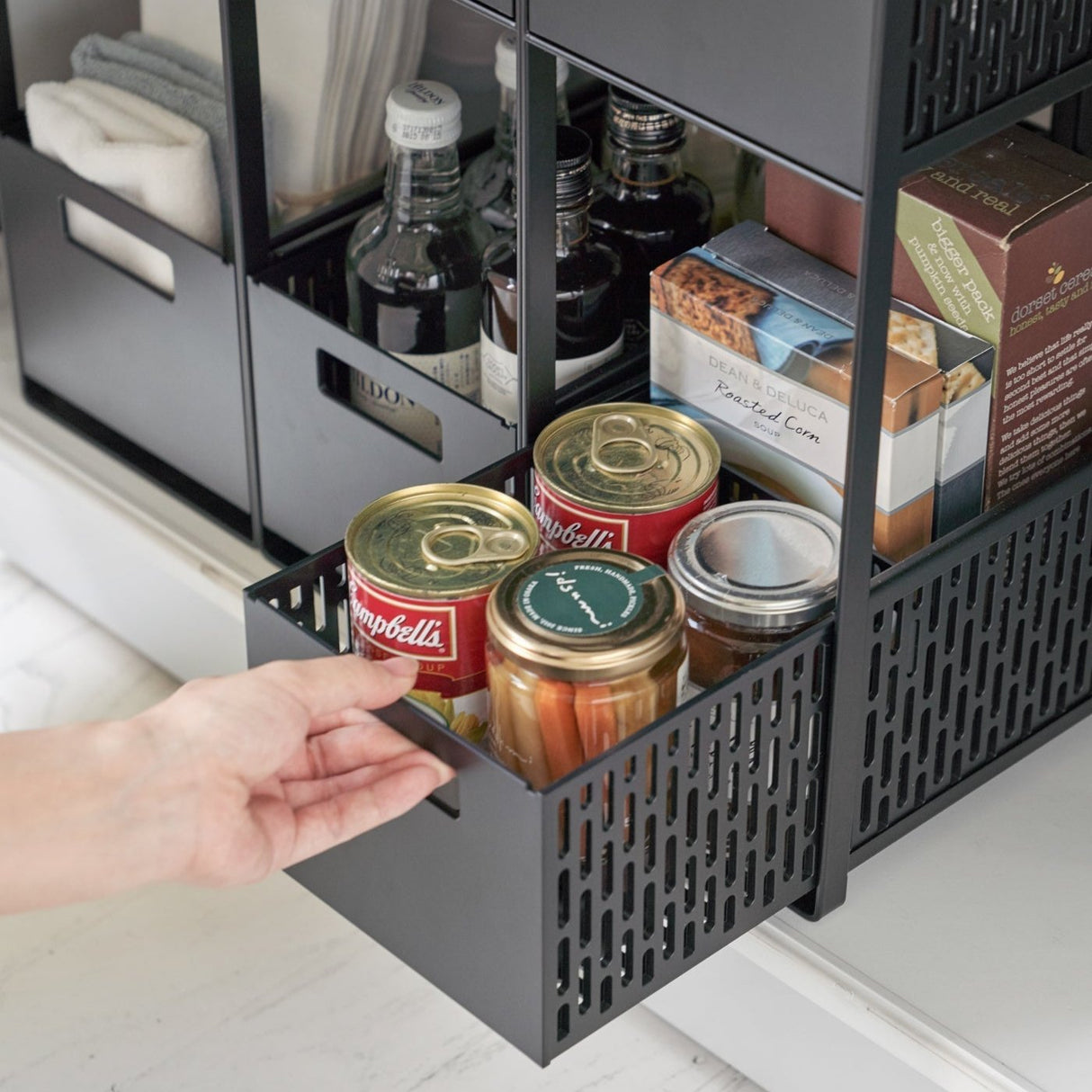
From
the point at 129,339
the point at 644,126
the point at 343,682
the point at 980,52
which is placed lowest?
the point at 129,339

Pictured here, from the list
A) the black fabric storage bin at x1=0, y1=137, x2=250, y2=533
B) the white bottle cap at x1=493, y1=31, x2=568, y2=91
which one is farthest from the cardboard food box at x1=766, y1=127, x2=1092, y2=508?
the black fabric storage bin at x1=0, y1=137, x2=250, y2=533

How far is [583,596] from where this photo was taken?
92cm

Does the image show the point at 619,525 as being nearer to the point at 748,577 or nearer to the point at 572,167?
the point at 748,577

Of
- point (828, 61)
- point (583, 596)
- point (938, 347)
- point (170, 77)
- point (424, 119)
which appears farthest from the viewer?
point (170, 77)

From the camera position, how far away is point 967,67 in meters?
0.84

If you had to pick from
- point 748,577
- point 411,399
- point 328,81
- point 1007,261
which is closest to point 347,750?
point 748,577

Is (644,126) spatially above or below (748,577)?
above

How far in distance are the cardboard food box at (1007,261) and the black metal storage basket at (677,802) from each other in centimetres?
4

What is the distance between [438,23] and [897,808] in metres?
0.67

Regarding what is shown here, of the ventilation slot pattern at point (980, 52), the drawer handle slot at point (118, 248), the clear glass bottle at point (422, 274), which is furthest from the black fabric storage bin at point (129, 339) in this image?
the ventilation slot pattern at point (980, 52)

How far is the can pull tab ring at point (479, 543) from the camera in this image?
3.17ft

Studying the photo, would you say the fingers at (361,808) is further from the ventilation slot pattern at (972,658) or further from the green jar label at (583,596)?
the ventilation slot pattern at (972,658)

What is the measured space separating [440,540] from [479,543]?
21mm

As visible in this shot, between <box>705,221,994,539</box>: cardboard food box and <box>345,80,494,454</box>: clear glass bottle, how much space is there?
20 cm
